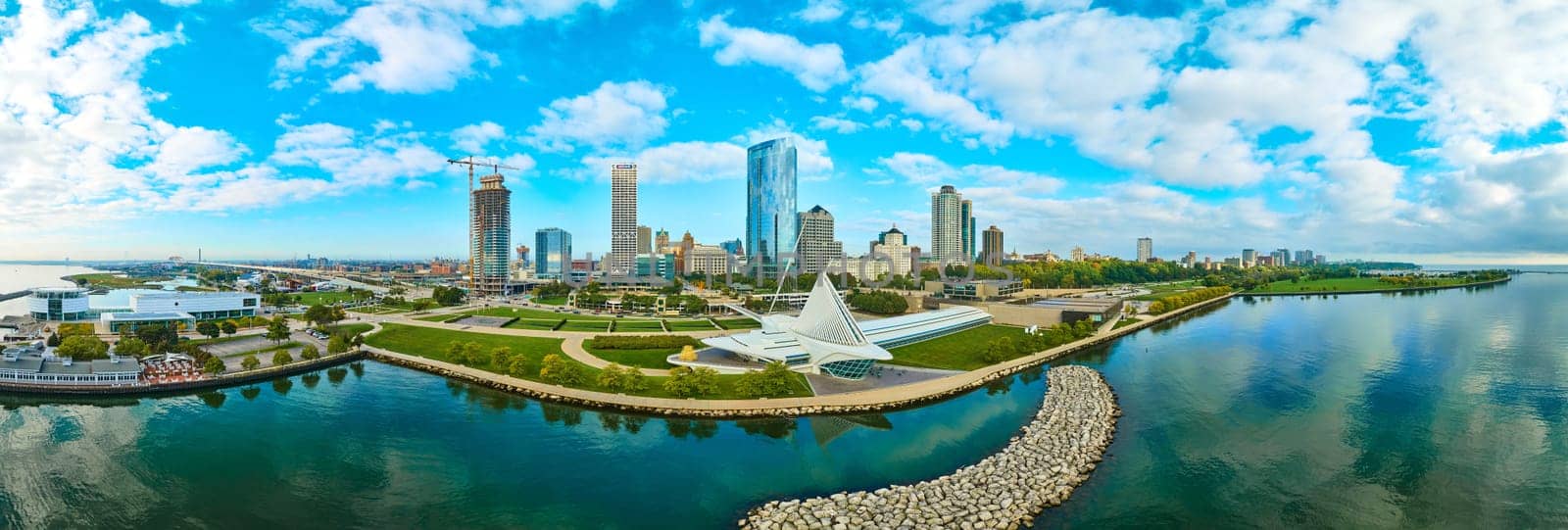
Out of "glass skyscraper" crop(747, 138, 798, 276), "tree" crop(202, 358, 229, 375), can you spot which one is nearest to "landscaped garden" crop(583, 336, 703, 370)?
"tree" crop(202, 358, 229, 375)

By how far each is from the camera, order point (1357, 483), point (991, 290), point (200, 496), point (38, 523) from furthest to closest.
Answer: point (991, 290), point (1357, 483), point (200, 496), point (38, 523)

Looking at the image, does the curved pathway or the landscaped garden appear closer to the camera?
the curved pathway

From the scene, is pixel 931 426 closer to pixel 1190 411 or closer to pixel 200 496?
pixel 1190 411

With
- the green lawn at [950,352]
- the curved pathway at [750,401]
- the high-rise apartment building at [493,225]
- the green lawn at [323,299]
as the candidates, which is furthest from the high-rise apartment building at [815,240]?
the curved pathway at [750,401]

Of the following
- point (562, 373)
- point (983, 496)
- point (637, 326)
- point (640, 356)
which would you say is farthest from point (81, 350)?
point (983, 496)

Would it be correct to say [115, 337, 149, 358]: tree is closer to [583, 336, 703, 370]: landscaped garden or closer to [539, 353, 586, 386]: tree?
[583, 336, 703, 370]: landscaped garden

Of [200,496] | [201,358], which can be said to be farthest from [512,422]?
[201,358]

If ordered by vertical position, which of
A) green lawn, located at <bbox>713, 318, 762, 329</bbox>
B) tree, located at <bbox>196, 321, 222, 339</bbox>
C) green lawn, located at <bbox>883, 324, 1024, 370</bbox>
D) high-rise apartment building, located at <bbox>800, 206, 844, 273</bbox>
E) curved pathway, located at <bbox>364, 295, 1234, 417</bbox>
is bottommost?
curved pathway, located at <bbox>364, 295, 1234, 417</bbox>
